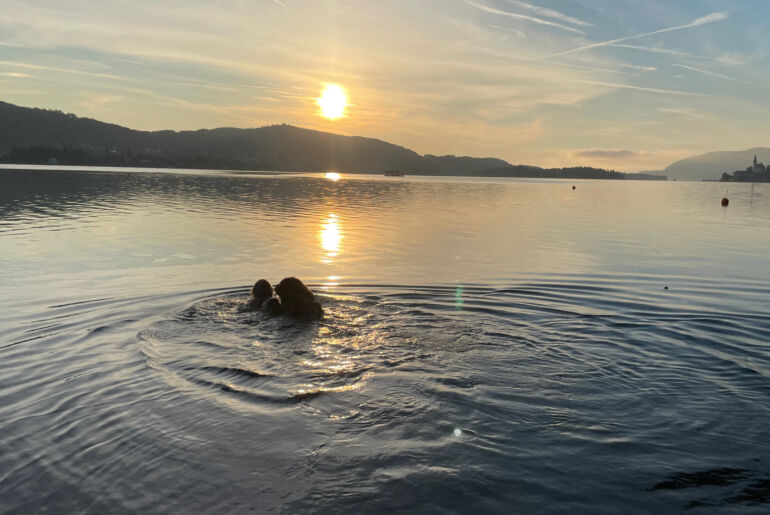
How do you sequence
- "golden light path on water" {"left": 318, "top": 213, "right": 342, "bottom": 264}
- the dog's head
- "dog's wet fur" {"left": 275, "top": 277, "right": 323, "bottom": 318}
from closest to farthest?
"dog's wet fur" {"left": 275, "top": 277, "right": 323, "bottom": 318}
the dog's head
"golden light path on water" {"left": 318, "top": 213, "right": 342, "bottom": 264}

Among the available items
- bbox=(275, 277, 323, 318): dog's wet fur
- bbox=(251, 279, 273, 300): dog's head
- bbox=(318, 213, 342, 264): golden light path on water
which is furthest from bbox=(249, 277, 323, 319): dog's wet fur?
bbox=(318, 213, 342, 264): golden light path on water

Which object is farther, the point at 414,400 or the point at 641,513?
the point at 414,400

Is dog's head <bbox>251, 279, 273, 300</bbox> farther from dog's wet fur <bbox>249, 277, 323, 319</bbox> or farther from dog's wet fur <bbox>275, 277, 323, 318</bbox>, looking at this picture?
dog's wet fur <bbox>275, 277, 323, 318</bbox>

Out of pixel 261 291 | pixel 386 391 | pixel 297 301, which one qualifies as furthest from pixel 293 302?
pixel 386 391

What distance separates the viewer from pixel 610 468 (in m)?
6.79

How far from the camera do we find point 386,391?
912 centimetres

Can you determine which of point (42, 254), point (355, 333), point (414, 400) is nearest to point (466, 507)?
point (414, 400)

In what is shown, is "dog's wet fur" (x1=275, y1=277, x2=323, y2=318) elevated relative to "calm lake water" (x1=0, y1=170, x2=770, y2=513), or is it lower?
elevated

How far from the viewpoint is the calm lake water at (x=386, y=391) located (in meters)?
6.37

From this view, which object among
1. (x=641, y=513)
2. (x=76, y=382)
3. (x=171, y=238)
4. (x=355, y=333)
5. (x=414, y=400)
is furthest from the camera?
(x=171, y=238)

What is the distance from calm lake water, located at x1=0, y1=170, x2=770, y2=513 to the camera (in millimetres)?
6367

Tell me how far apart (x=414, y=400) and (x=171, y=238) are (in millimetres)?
25252

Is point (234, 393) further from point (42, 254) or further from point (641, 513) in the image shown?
point (42, 254)

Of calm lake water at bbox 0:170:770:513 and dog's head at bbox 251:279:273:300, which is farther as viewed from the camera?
dog's head at bbox 251:279:273:300
